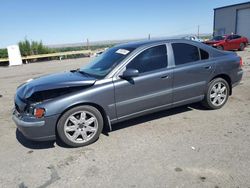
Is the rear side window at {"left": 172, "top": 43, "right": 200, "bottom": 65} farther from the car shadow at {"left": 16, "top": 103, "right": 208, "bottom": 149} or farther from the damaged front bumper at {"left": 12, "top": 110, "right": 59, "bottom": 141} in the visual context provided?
the damaged front bumper at {"left": 12, "top": 110, "right": 59, "bottom": 141}

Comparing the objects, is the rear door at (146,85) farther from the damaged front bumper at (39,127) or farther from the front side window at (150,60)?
the damaged front bumper at (39,127)

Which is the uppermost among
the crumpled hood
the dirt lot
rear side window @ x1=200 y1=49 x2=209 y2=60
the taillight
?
rear side window @ x1=200 y1=49 x2=209 y2=60

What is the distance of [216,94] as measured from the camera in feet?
18.2

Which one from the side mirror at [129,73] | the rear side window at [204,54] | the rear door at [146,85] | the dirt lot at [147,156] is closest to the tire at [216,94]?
the dirt lot at [147,156]

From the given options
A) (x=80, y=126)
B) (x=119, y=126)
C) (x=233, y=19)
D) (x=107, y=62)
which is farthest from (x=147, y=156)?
(x=233, y=19)

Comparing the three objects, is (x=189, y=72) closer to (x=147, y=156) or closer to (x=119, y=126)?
(x=119, y=126)

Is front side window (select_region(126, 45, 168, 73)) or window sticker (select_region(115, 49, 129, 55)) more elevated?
window sticker (select_region(115, 49, 129, 55))

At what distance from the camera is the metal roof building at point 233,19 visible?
32.8m

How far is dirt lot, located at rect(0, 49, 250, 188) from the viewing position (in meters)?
3.18

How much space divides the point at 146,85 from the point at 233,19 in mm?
34596

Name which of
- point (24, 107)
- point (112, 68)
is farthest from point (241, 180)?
point (24, 107)

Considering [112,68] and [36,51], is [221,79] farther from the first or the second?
[36,51]

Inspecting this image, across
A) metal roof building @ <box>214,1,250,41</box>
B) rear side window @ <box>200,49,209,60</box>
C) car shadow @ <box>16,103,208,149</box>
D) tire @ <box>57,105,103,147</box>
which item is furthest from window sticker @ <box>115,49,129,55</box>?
metal roof building @ <box>214,1,250,41</box>

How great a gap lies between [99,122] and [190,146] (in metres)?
1.51
